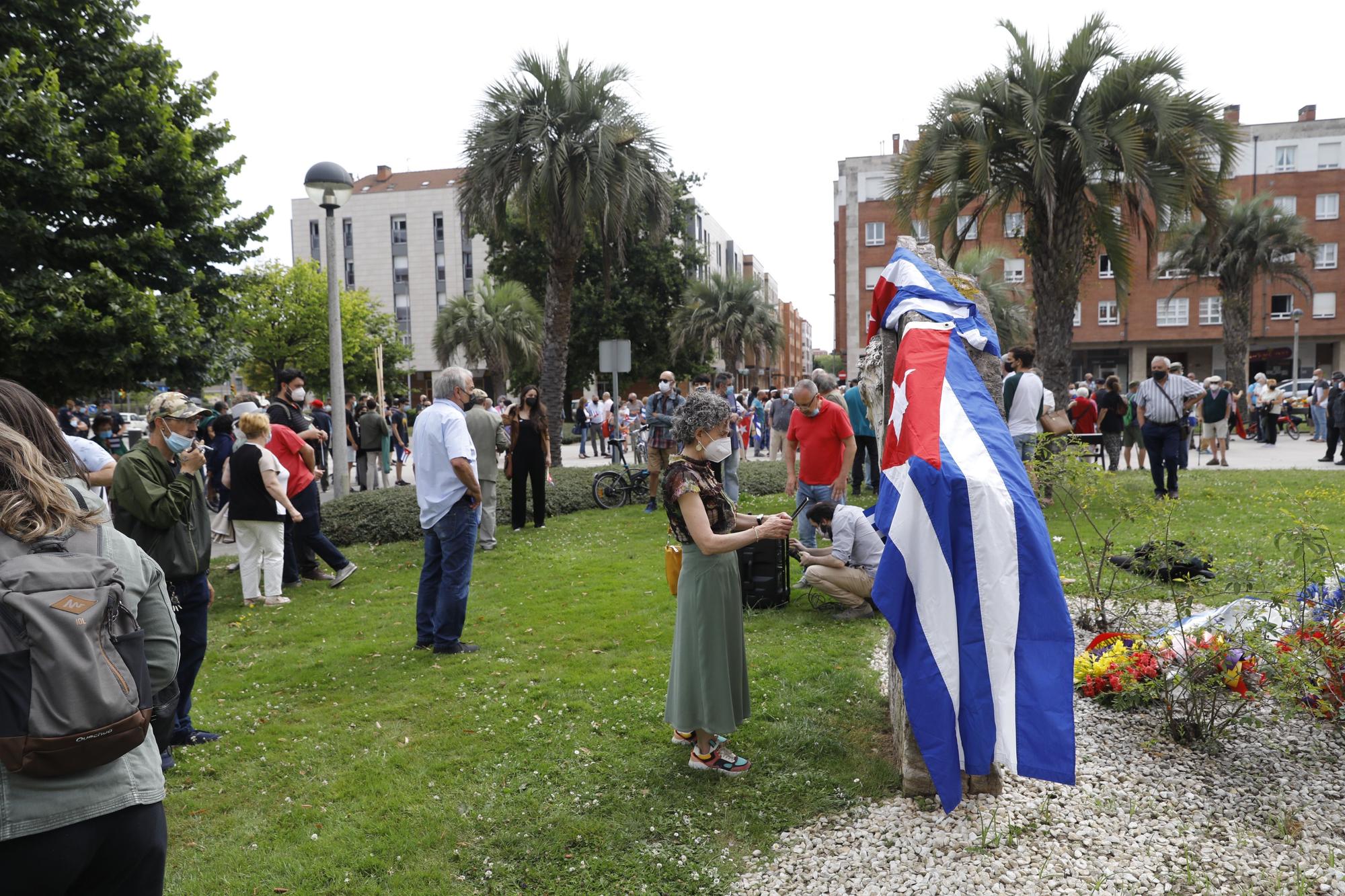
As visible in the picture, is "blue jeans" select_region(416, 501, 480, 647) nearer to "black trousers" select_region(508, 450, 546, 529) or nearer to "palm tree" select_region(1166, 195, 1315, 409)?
"black trousers" select_region(508, 450, 546, 529)

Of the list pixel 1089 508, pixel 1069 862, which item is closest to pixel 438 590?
pixel 1069 862

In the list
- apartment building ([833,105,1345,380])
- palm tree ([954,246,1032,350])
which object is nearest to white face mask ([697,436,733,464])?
palm tree ([954,246,1032,350])

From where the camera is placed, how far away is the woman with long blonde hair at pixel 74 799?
6.35 feet

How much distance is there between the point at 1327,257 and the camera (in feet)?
149

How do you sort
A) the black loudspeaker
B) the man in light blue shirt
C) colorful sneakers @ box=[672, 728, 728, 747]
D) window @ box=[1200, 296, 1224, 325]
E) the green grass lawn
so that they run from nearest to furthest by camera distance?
the green grass lawn < colorful sneakers @ box=[672, 728, 728, 747] < the man in light blue shirt < the black loudspeaker < window @ box=[1200, 296, 1224, 325]

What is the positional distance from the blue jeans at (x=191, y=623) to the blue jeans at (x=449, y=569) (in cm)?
181

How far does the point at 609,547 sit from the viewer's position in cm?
1075

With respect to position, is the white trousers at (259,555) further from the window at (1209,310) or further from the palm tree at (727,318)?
the window at (1209,310)

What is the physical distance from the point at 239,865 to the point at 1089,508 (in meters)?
10.4

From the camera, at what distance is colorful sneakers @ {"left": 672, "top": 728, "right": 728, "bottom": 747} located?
4.54 meters

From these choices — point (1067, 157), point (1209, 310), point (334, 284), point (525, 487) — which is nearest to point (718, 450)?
point (525, 487)

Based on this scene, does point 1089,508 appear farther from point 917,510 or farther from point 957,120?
point 917,510

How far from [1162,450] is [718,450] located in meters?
9.52

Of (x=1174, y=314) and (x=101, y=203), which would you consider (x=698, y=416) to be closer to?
(x=101, y=203)
